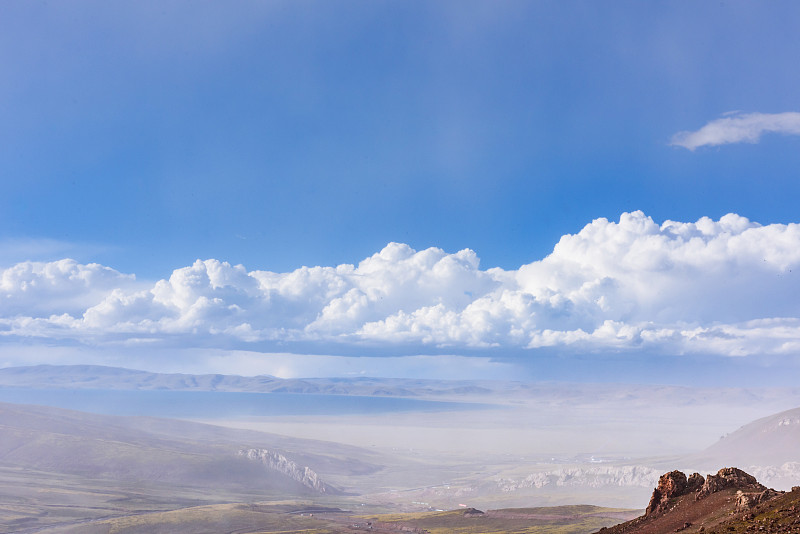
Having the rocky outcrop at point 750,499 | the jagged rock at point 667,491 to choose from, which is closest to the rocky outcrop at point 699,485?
the jagged rock at point 667,491

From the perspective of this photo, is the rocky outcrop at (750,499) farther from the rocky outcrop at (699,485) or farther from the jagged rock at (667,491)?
the jagged rock at (667,491)

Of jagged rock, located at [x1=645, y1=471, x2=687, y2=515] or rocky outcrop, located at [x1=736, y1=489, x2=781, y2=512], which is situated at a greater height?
rocky outcrop, located at [x1=736, y1=489, x2=781, y2=512]

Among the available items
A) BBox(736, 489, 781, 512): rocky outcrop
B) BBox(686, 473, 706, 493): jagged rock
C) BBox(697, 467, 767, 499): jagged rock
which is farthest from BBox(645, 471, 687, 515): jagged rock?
BBox(736, 489, 781, 512): rocky outcrop

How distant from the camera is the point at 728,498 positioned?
77.9 m

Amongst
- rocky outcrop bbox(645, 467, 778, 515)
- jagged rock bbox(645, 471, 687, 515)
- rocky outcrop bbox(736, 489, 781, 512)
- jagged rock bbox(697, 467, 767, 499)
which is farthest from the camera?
jagged rock bbox(645, 471, 687, 515)

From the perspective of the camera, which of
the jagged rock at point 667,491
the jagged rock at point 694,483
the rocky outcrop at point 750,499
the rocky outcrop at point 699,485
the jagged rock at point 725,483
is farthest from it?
the jagged rock at point 694,483

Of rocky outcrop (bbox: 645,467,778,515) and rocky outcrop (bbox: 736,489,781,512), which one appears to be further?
rocky outcrop (bbox: 645,467,778,515)

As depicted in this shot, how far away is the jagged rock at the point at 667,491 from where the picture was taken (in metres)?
85.9

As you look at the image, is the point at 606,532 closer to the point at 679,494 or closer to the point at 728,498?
the point at 679,494

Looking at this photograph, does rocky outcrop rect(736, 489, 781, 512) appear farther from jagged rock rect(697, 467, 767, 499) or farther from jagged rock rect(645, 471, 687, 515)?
jagged rock rect(645, 471, 687, 515)

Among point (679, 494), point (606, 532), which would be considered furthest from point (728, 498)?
point (606, 532)

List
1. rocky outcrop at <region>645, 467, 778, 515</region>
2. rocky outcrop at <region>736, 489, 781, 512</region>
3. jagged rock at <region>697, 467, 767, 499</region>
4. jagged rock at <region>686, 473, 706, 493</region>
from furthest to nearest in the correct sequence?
jagged rock at <region>686, 473, 706, 493</region>, rocky outcrop at <region>645, 467, 778, 515</region>, jagged rock at <region>697, 467, 767, 499</region>, rocky outcrop at <region>736, 489, 781, 512</region>

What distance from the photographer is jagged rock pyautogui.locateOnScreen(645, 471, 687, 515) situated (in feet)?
282

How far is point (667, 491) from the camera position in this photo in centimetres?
8700
